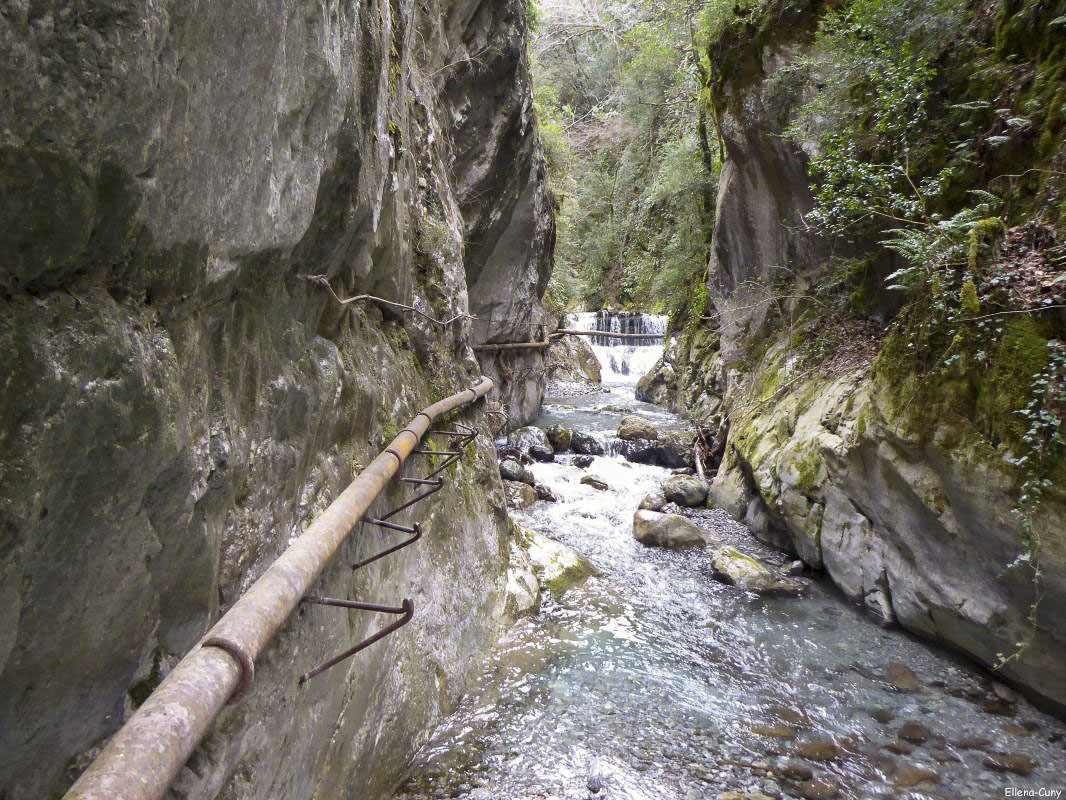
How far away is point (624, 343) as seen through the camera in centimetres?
1980

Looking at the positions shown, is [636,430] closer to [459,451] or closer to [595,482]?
[595,482]

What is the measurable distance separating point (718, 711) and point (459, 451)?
267 centimetres

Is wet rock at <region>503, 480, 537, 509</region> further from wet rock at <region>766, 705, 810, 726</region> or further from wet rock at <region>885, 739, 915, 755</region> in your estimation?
wet rock at <region>885, 739, 915, 755</region>

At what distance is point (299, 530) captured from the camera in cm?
263

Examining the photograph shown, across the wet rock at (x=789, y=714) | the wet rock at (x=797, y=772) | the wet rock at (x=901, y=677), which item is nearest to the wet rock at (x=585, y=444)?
the wet rock at (x=901, y=677)

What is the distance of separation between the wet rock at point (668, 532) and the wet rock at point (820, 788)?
354cm

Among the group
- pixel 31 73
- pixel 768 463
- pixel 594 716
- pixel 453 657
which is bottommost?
pixel 594 716

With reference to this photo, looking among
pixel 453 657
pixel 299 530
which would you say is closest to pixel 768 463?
pixel 453 657

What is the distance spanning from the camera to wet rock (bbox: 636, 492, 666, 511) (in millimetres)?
8242

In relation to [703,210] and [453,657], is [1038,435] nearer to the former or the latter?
[453,657]

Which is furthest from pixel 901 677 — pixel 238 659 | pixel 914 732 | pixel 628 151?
pixel 628 151

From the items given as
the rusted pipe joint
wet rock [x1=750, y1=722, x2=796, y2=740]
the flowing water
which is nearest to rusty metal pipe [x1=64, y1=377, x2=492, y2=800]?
the rusted pipe joint

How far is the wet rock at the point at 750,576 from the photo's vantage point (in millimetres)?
5906

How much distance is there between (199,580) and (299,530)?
2.47 feet
